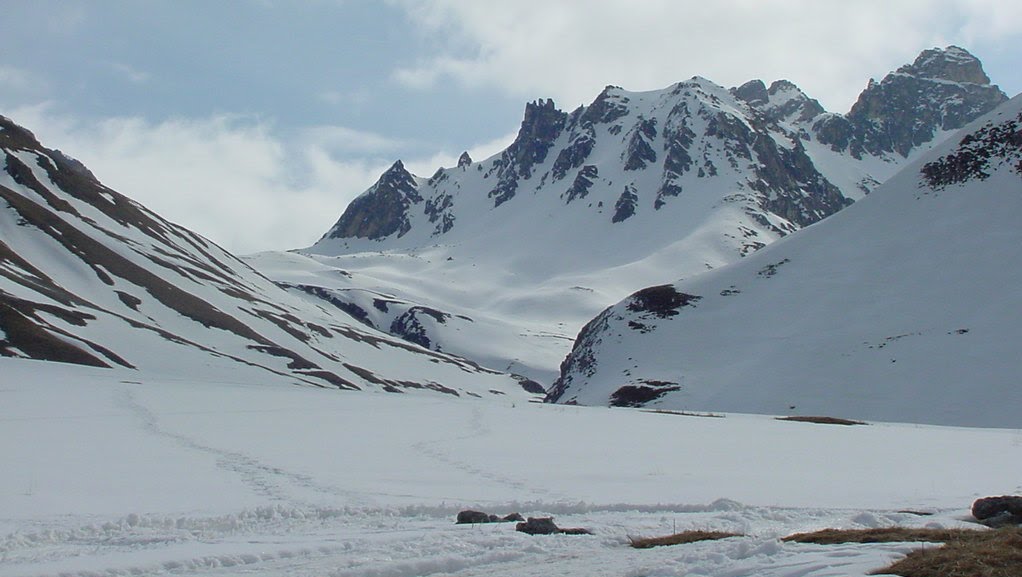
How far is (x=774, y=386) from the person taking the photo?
6838cm

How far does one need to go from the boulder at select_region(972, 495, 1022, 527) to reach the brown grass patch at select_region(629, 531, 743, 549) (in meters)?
4.50

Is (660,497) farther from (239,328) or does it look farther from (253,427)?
(239,328)

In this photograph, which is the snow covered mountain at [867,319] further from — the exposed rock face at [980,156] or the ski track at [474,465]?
the ski track at [474,465]

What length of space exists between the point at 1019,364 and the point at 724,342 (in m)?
25.3

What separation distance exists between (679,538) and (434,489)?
282 inches

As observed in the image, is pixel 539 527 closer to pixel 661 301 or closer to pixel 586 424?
pixel 586 424

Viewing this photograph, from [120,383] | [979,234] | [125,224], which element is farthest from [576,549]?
[125,224]

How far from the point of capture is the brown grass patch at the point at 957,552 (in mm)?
10367

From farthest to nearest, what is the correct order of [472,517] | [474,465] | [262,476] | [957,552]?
[474,465] → [262,476] → [472,517] → [957,552]

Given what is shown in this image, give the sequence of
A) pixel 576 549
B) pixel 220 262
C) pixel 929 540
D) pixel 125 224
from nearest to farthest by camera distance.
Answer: pixel 929 540, pixel 576 549, pixel 125 224, pixel 220 262

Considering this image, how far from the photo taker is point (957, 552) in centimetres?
1105

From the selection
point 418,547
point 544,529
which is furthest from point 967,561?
point 418,547

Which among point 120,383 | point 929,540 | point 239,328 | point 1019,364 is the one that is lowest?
point 929,540

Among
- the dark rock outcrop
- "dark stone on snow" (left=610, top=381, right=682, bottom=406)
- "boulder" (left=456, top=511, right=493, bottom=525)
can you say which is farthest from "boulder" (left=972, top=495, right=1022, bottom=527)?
"dark stone on snow" (left=610, top=381, right=682, bottom=406)
